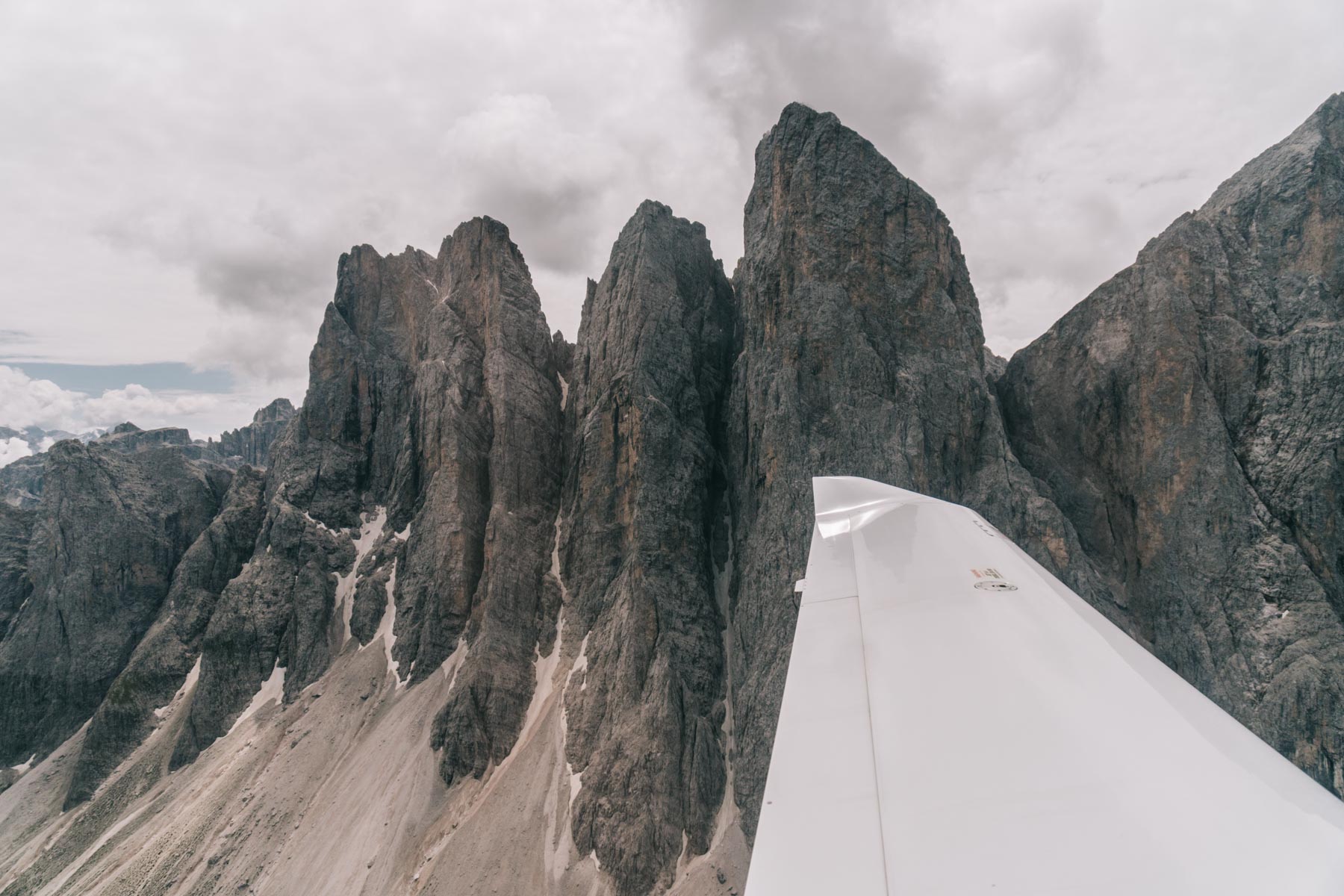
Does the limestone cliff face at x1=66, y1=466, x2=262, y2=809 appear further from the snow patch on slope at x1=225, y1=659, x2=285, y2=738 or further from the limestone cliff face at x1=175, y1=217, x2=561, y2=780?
the snow patch on slope at x1=225, y1=659, x2=285, y2=738

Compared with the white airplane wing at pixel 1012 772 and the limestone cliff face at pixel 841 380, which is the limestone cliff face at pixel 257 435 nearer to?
the limestone cliff face at pixel 841 380

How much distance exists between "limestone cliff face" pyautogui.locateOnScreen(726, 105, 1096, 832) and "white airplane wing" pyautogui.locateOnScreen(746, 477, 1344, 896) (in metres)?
27.9

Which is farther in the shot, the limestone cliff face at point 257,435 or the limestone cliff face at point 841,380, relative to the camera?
the limestone cliff face at point 257,435

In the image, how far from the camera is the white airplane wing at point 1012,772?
3.09 metres

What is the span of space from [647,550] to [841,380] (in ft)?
67.5

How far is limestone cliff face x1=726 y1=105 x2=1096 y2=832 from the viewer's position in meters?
Answer: 33.3

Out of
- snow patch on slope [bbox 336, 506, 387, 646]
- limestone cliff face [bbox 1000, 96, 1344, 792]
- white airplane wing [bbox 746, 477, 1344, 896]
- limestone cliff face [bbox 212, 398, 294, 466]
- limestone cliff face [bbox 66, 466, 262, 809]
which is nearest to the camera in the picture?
white airplane wing [bbox 746, 477, 1344, 896]

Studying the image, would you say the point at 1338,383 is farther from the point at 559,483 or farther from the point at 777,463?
the point at 559,483

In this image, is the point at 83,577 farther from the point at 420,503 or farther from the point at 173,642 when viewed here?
the point at 420,503

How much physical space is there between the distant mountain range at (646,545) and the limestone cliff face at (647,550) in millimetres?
270

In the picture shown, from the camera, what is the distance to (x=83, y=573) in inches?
2367

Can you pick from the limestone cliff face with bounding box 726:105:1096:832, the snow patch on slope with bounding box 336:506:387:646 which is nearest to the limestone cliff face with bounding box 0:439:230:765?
the snow patch on slope with bounding box 336:506:387:646

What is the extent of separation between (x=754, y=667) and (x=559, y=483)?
3003 cm

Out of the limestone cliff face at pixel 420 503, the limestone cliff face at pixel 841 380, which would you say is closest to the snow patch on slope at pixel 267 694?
the limestone cliff face at pixel 420 503
